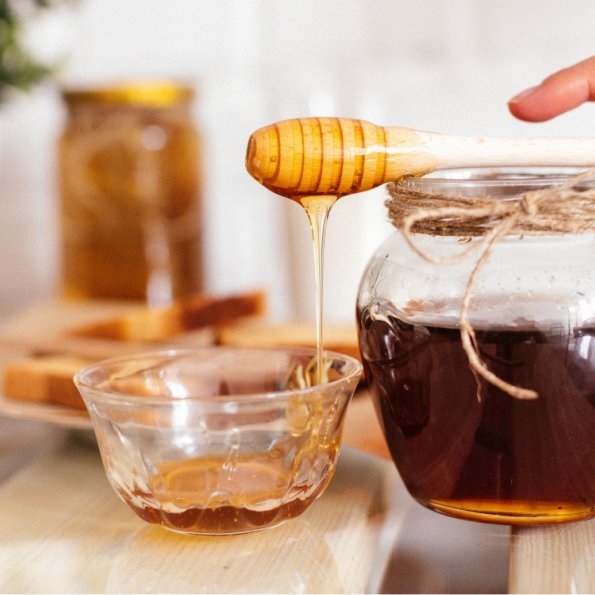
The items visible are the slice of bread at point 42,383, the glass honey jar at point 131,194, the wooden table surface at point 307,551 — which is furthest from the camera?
the glass honey jar at point 131,194

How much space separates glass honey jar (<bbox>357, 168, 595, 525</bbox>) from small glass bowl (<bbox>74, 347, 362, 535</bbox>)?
1.6 inches

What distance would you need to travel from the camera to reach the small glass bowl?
1.41 feet

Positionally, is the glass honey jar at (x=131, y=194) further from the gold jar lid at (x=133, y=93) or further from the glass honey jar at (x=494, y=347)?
the glass honey jar at (x=494, y=347)

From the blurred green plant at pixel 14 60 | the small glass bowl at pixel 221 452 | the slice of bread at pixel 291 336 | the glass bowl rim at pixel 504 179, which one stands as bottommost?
the slice of bread at pixel 291 336

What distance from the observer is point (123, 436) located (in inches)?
17.4

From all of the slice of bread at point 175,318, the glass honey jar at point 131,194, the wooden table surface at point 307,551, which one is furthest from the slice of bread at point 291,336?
the glass honey jar at point 131,194

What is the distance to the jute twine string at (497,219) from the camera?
0.41m

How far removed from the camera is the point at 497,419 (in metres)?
0.43

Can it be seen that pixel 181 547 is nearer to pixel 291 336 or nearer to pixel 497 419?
pixel 497 419

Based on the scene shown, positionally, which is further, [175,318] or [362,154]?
[175,318]

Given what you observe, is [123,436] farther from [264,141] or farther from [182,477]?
[264,141]

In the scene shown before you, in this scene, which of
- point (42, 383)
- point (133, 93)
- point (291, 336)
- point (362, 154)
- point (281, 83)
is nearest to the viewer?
point (362, 154)

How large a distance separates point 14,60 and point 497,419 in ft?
2.37

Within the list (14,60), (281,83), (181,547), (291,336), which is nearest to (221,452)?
(181,547)
